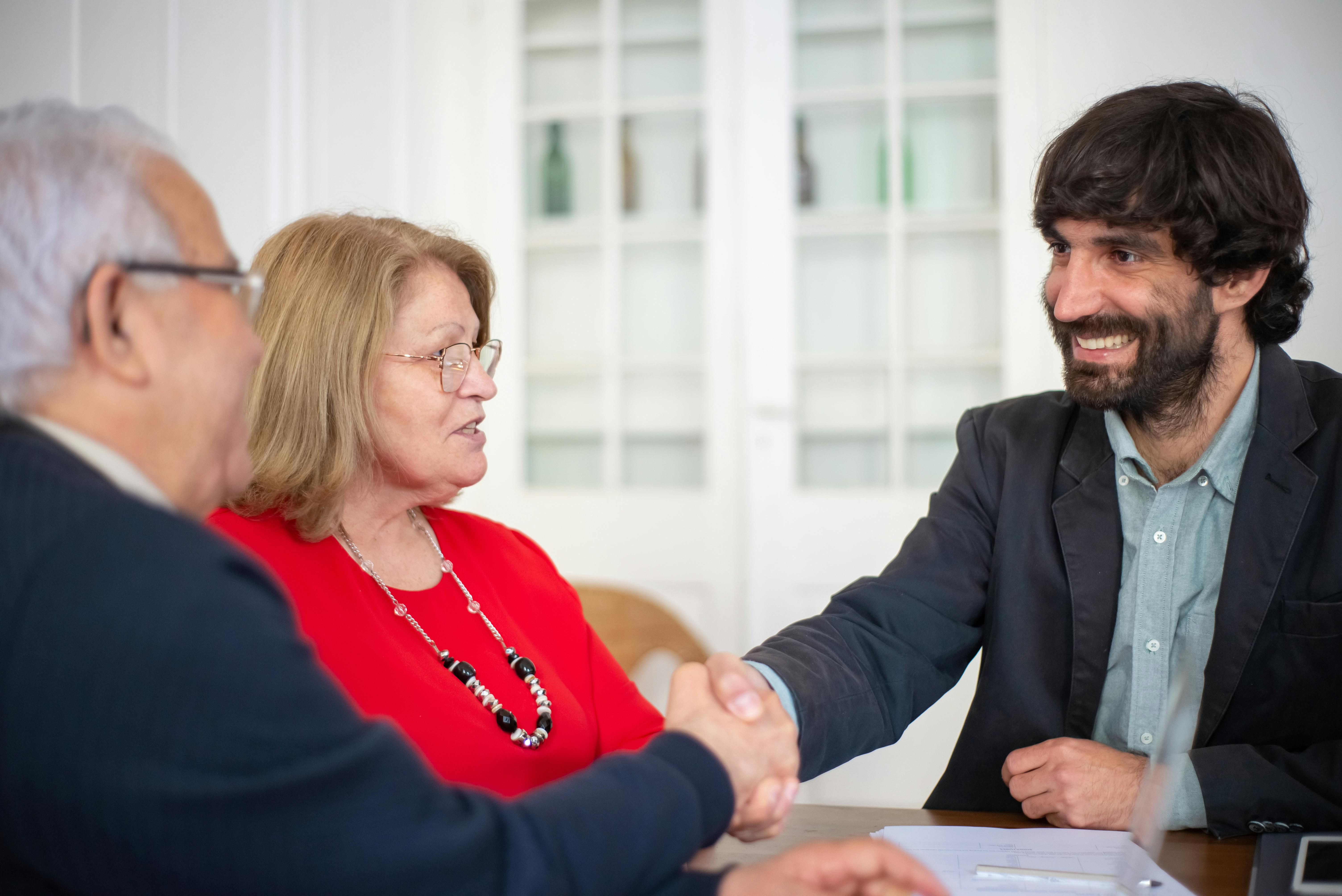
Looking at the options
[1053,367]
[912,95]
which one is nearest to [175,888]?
[1053,367]

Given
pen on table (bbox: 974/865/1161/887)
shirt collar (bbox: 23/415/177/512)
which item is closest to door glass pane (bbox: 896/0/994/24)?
pen on table (bbox: 974/865/1161/887)

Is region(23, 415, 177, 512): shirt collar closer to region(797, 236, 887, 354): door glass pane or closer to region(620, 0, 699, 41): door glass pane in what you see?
region(797, 236, 887, 354): door glass pane

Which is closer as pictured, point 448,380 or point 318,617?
point 318,617

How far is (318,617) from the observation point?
1327mm

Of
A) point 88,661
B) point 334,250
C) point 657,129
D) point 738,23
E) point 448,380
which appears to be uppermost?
point 738,23

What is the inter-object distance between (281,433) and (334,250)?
0.90ft

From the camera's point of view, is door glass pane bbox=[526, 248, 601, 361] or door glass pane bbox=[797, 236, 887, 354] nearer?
door glass pane bbox=[797, 236, 887, 354]

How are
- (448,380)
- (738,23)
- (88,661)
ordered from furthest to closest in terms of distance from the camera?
1. (738,23)
2. (448,380)
3. (88,661)

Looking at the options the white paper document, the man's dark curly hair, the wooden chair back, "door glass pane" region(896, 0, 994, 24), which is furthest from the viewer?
"door glass pane" region(896, 0, 994, 24)

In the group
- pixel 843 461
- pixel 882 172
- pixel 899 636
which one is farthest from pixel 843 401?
pixel 899 636

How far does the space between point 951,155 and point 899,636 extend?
2.42 metres

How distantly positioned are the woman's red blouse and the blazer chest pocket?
88 cm

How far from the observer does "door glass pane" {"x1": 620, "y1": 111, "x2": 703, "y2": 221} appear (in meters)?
3.74

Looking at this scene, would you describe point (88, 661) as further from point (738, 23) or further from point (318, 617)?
point (738, 23)
